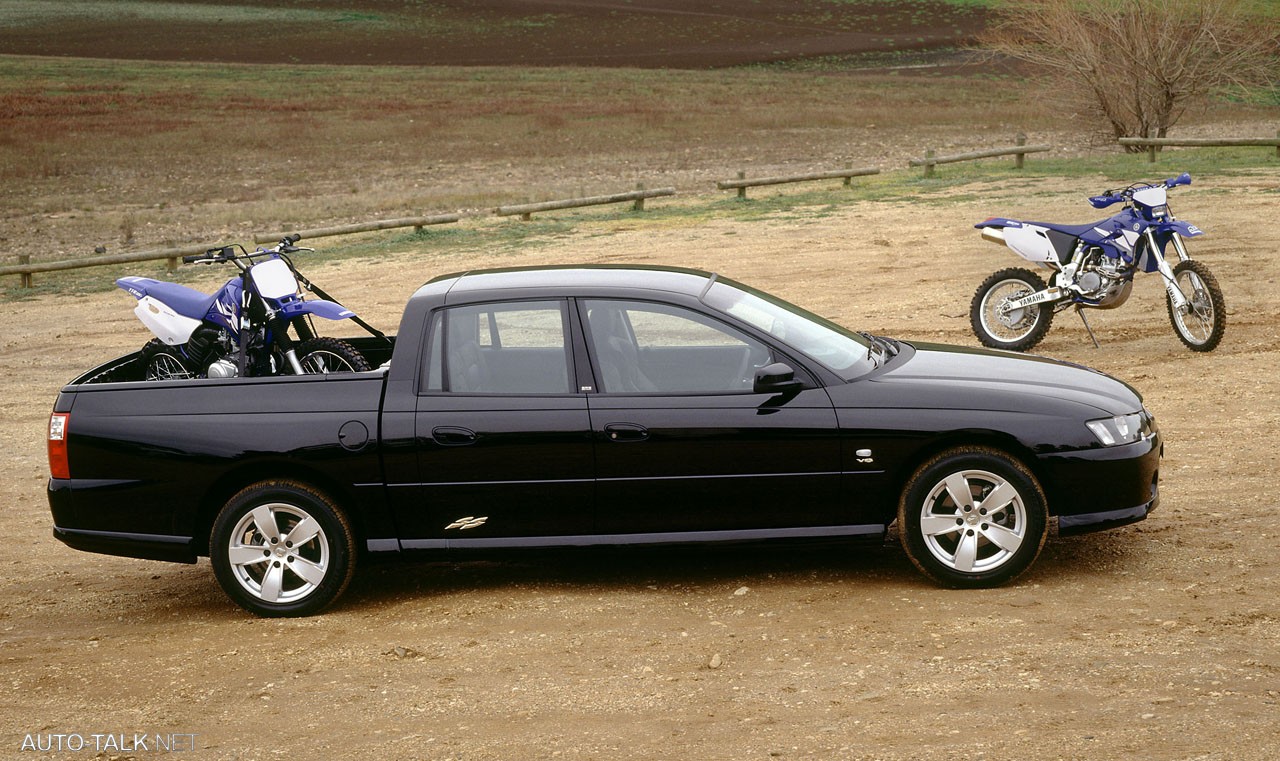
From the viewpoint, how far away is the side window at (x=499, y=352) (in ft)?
21.1

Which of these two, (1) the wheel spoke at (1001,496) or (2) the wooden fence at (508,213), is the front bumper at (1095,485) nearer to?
(1) the wheel spoke at (1001,496)

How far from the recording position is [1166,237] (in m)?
11.8

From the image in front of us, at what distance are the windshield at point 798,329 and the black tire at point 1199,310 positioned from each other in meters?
5.68

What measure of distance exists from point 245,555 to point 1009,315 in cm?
785

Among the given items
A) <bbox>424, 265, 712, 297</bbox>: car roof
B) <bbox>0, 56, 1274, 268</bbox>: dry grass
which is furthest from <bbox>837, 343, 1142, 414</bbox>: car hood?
<bbox>0, 56, 1274, 268</bbox>: dry grass

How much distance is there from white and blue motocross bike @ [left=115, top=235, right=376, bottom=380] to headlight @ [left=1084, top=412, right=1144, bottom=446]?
4.95 meters

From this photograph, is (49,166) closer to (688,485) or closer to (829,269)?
(829,269)

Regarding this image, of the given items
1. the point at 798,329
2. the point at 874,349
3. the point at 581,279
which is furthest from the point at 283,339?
the point at 874,349

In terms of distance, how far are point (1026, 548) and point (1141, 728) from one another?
158 centimetres

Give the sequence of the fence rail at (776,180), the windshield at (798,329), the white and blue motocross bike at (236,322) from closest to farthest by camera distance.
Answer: the windshield at (798,329) < the white and blue motocross bike at (236,322) < the fence rail at (776,180)

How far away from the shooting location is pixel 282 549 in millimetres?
6480

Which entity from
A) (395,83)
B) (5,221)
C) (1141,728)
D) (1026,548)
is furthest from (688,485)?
(395,83)

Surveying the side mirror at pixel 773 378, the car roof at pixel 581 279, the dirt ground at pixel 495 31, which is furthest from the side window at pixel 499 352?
the dirt ground at pixel 495 31

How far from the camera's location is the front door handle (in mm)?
6273
